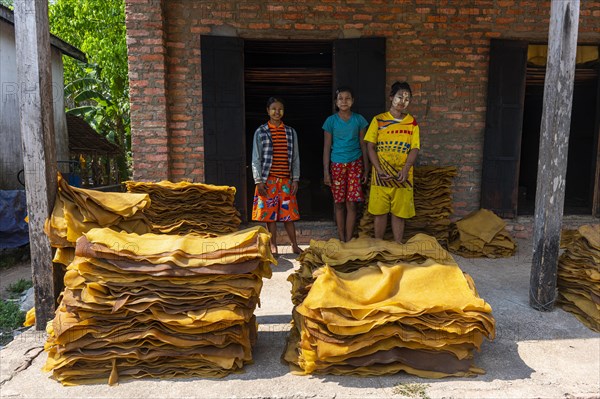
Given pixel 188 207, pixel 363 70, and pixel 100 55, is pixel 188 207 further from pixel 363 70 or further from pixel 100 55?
pixel 100 55

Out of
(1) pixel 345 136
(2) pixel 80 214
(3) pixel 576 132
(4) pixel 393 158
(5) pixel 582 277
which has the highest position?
(3) pixel 576 132

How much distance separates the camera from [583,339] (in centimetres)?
298

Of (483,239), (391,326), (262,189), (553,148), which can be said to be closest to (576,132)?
(483,239)

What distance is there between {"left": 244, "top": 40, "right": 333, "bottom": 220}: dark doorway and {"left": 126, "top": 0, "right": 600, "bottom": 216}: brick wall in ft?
1.38

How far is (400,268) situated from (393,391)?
2.47 ft

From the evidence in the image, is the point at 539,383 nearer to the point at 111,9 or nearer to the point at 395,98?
the point at 395,98

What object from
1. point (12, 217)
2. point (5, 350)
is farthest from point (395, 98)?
point (12, 217)

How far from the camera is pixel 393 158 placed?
177 inches

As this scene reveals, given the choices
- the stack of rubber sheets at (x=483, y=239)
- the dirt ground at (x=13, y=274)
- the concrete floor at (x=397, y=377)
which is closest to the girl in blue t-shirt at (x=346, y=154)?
the stack of rubber sheets at (x=483, y=239)

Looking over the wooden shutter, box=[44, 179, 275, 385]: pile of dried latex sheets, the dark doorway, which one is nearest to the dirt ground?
box=[44, 179, 275, 385]: pile of dried latex sheets

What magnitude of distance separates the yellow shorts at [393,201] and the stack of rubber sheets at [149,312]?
7.86 ft

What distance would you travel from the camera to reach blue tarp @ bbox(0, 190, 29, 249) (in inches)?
250

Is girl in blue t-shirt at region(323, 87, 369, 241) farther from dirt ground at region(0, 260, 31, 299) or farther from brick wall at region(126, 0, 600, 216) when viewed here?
dirt ground at region(0, 260, 31, 299)

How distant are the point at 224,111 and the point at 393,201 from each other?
8.15ft
